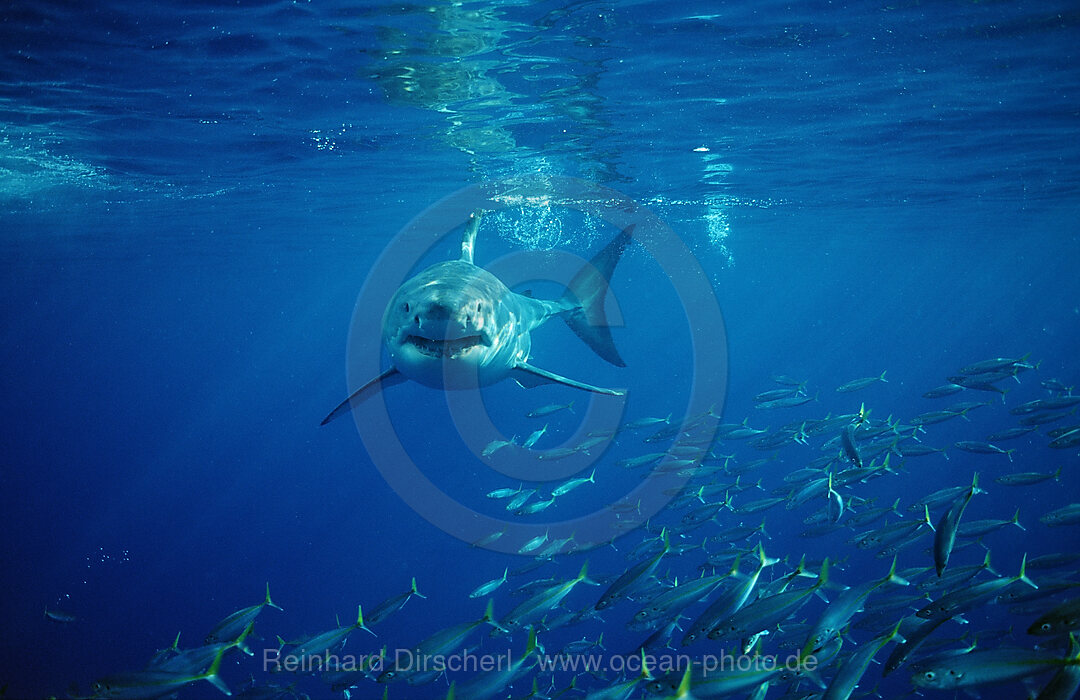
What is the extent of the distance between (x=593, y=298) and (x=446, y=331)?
14.2 ft

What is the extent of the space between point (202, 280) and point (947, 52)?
175 feet

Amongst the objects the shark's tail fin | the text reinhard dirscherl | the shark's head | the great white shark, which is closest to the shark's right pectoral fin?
the great white shark

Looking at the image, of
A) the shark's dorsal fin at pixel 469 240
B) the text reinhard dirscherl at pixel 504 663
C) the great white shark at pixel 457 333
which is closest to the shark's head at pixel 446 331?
the great white shark at pixel 457 333

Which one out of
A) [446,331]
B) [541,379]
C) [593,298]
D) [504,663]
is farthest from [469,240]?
[504,663]

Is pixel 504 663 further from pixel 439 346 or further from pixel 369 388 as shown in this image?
pixel 369 388

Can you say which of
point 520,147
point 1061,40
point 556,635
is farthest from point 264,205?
point 1061,40

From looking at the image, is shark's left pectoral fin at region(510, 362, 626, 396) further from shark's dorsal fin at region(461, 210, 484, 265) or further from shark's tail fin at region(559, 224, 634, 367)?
shark's dorsal fin at region(461, 210, 484, 265)

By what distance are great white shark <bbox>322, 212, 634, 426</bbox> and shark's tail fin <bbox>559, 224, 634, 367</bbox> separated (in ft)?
2.21

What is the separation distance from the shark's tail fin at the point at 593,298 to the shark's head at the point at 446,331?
280 centimetres

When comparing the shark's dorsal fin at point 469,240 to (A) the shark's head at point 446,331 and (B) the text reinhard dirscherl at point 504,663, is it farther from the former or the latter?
(B) the text reinhard dirscherl at point 504,663

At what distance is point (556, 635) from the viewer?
1856 centimetres

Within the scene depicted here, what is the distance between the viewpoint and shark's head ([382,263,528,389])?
4371 mm

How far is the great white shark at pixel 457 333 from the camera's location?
4.43 metres

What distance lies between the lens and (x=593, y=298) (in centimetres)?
838
